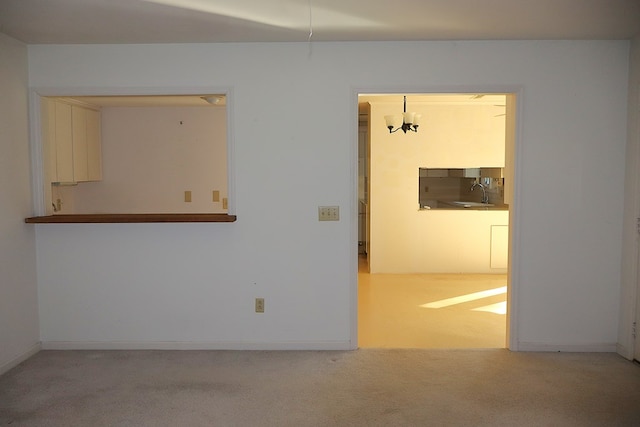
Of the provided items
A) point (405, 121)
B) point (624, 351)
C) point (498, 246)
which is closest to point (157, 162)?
point (405, 121)

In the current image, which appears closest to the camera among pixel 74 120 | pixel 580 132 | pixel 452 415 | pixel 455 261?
pixel 452 415

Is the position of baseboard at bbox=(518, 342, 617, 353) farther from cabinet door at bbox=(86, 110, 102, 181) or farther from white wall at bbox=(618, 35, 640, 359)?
cabinet door at bbox=(86, 110, 102, 181)

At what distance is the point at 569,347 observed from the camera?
3.93m

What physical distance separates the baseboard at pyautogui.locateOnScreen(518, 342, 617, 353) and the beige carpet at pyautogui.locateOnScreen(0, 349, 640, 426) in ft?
0.22

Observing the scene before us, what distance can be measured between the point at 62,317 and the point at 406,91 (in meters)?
3.03

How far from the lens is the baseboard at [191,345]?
3961 millimetres

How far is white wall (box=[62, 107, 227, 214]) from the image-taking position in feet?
19.7

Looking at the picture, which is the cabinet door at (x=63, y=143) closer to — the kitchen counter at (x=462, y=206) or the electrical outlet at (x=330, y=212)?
the electrical outlet at (x=330, y=212)

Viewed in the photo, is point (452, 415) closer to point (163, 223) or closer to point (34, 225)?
point (163, 223)

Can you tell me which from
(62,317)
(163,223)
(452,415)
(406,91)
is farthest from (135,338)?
(406,91)

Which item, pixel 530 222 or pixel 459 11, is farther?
pixel 530 222

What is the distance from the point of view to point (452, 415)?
292 centimetres

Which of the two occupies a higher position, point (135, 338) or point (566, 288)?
point (566, 288)

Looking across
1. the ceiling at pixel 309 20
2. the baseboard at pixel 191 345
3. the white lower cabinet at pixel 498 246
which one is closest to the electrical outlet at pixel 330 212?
the baseboard at pixel 191 345
